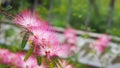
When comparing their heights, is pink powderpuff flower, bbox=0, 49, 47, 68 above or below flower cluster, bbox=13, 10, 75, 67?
below

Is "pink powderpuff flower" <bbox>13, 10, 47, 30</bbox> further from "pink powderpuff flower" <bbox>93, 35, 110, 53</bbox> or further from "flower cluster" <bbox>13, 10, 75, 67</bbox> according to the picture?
"pink powderpuff flower" <bbox>93, 35, 110, 53</bbox>

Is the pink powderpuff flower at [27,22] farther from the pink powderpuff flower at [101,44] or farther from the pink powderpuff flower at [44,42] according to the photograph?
the pink powderpuff flower at [101,44]

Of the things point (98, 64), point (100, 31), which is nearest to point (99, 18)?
point (100, 31)

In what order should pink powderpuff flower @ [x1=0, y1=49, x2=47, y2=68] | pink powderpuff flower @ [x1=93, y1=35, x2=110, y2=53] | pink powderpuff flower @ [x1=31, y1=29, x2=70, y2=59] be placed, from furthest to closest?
pink powderpuff flower @ [x1=93, y1=35, x2=110, y2=53] → pink powderpuff flower @ [x1=0, y1=49, x2=47, y2=68] → pink powderpuff flower @ [x1=31, y1=29, x2=70, y2=59]

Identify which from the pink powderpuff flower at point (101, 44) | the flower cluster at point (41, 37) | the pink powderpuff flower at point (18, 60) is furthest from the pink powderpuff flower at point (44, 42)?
the pink powderpuff flower at point (101, 44)

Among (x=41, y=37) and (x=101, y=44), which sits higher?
(x=41, y=37)

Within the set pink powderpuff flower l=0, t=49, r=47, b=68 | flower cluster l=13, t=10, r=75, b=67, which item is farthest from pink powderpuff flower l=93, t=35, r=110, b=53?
flower cluster l=13, t=10, r=75, b=67

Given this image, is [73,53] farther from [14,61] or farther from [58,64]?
[58,64]

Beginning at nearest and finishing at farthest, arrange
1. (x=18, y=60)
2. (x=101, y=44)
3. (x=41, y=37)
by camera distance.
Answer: (x=41, y=37) < (x=18, y=60) < (x=101, y=44)

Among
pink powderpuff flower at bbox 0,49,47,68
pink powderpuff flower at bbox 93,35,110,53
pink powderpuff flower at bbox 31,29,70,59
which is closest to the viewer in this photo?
pink powderpuff flower at bbox 31,29,70,59

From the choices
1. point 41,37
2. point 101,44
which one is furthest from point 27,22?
point 101,44

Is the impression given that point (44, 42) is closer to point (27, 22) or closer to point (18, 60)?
point (27, 22)
